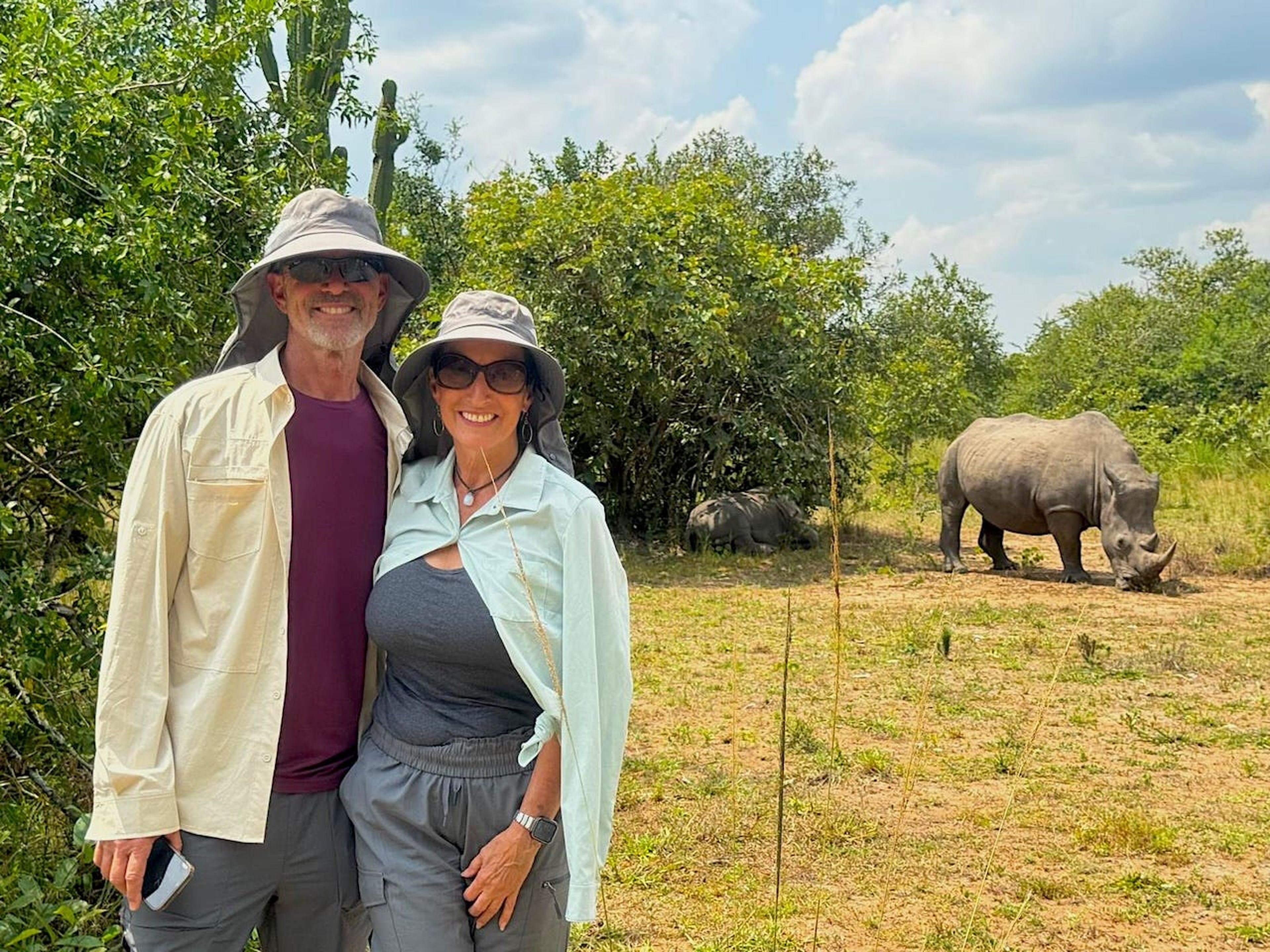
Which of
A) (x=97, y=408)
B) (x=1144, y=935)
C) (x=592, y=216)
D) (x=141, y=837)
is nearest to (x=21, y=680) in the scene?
(x=97, y=408)

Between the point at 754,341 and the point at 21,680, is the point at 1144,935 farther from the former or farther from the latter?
the point at 754,341

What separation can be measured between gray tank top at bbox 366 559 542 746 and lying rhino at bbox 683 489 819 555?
11.5 metres

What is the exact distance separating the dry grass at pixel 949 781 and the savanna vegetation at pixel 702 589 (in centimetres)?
2

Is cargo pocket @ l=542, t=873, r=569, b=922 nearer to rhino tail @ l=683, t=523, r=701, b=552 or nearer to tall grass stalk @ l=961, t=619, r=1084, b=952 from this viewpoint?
tall grass stalk @ l=961, t=619, r=1084, b=952

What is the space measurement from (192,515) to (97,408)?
1.42 m

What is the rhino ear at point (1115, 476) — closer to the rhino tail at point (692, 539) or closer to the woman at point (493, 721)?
the rhino tail at point (692, 539)

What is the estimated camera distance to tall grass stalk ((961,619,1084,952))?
2.77 metres

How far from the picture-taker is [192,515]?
7.48ft

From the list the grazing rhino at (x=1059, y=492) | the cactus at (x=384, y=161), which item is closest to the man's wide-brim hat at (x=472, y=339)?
the cactus at (x=384, y=161)

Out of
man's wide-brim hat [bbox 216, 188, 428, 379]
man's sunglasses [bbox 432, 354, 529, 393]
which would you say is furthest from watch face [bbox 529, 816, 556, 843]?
man's wide-brim hat [bbox 216, 188, 428, 379]

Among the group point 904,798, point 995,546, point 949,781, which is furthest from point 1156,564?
point 904,798

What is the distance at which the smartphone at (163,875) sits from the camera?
7.18ft

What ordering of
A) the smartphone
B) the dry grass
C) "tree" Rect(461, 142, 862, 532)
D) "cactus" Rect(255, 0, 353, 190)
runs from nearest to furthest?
1. the smartphone
2. the dry grass
3. "cactus" Rect(255, 0, 353, 190)
4. "tree" Rect(461, 142, 862, 532)

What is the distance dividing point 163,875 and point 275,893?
0.25 meters
